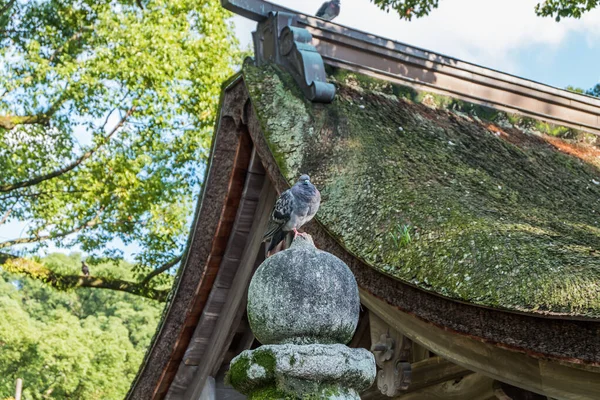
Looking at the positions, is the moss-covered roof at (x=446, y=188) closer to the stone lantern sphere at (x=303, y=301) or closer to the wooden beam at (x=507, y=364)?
the wooden beam at (x=507, y=364)

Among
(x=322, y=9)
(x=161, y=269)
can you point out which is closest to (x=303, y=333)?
(x=322, y=9)

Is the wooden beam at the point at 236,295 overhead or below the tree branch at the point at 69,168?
below

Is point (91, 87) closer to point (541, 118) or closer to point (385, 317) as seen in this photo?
point (541, 118)

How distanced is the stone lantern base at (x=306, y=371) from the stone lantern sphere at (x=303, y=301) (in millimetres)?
73

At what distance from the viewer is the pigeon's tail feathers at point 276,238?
364 centimetres

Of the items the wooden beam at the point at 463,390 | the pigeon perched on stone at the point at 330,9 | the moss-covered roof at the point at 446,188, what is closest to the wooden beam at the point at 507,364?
the moss-covered roof at the point at 446,188

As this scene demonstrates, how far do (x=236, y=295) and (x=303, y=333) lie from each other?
3.40 metres

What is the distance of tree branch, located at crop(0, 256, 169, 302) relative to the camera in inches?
481

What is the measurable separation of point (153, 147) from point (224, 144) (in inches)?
343

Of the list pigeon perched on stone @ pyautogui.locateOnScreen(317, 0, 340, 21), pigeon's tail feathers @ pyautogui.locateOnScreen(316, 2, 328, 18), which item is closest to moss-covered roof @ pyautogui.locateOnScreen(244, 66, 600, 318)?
pigeon perched on stone @ pyautogui.locateOnScreen(317, 0, 340, 21)

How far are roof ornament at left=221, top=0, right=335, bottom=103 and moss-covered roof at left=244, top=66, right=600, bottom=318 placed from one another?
11 cm

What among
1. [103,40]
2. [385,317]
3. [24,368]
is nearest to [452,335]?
[385,317]

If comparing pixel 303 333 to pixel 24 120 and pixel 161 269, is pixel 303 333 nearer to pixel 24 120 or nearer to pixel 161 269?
pixel 161 269

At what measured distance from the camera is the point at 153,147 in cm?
1369
